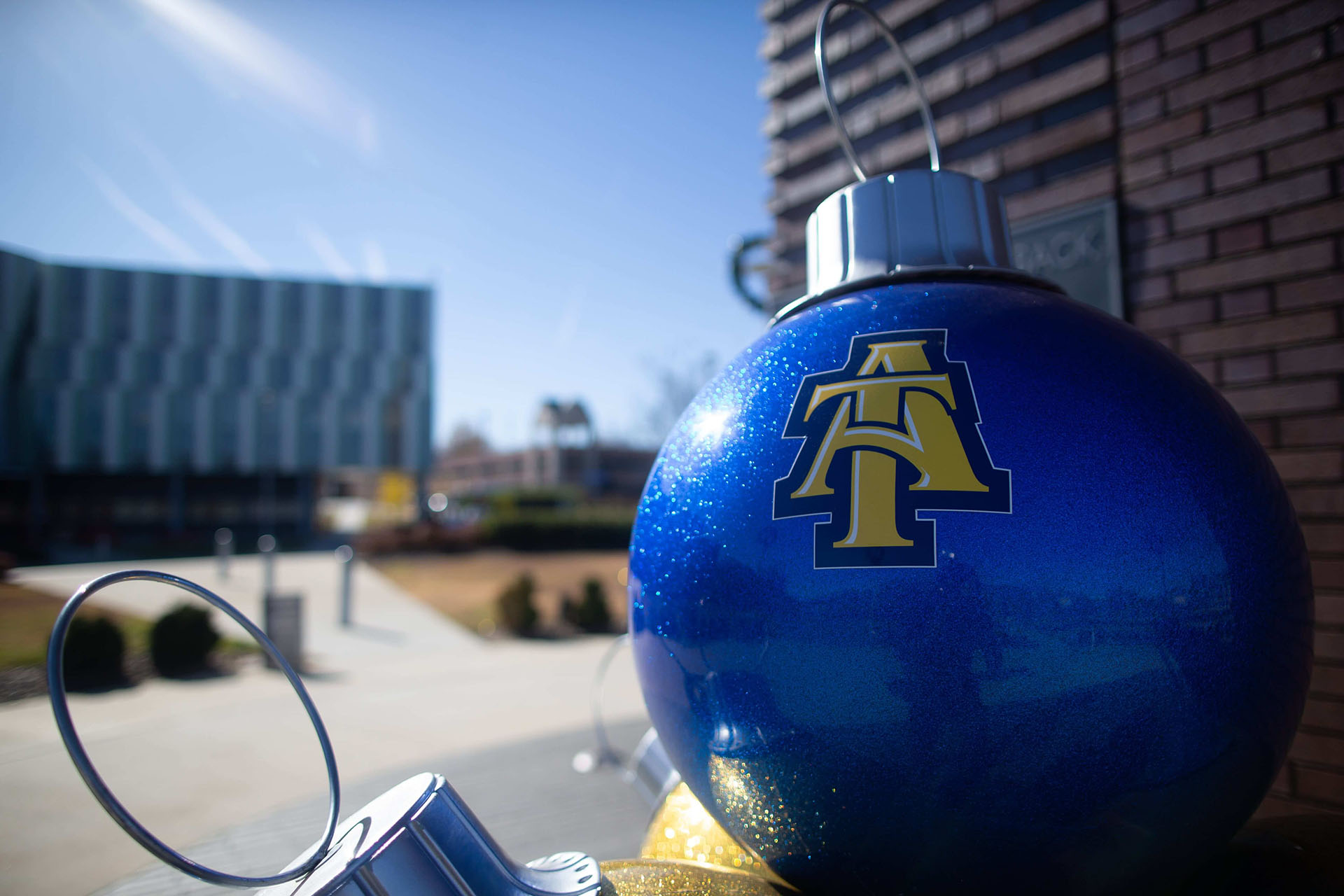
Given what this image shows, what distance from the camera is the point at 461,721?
21.5ft

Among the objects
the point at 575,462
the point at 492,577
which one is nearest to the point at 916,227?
the point at 492,577

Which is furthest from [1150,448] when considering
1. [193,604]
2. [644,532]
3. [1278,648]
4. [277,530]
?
[277,530]

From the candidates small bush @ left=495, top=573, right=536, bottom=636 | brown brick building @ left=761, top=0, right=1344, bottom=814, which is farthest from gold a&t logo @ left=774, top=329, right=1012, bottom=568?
small bush @ left=495, top=573, right=536, bottom=636

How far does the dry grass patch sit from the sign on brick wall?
33.5 feet

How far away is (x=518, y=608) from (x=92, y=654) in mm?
5519

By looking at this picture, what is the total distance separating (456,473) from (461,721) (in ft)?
292

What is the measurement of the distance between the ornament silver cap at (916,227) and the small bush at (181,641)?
948 cm

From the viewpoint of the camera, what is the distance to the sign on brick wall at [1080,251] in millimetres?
2951

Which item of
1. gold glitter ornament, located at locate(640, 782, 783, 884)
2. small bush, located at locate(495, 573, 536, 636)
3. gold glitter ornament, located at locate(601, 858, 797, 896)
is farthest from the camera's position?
small bush, located at locate(495, 573, 536, 636)

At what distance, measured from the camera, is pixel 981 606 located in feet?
3.53

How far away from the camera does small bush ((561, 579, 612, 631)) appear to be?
40.5ft

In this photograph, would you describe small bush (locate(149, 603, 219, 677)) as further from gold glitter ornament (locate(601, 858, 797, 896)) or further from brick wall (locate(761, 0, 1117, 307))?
gold glitter ornament (locate(601, 858, 797, 896))

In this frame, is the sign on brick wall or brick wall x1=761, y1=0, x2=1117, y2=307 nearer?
the sign on brick wall

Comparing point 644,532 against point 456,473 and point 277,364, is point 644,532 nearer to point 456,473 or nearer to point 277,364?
point 277,364
